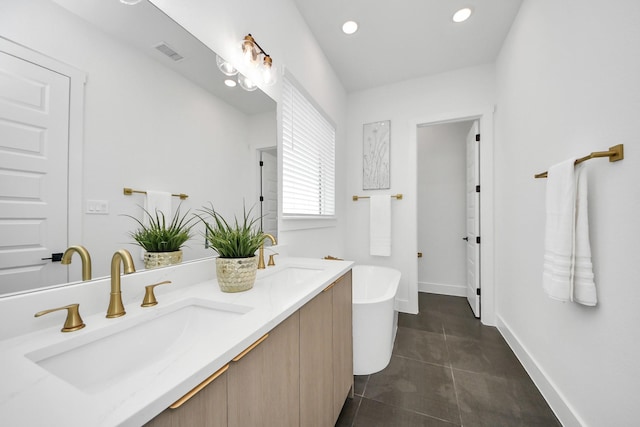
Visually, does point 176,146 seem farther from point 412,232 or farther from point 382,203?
point 412,232

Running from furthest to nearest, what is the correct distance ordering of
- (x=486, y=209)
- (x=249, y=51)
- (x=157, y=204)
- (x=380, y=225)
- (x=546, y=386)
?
(x=380, y=225)
(x=486, y=209)
(x=546, y=386)
(x=249, y=51)
(x=157, y=204)

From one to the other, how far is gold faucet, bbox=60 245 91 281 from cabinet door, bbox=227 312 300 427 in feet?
1.70

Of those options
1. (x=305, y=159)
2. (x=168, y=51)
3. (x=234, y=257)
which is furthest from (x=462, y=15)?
(x=234, y=257)

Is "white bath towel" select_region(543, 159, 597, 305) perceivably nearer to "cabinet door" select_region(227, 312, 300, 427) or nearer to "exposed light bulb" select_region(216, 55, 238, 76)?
"cabinet door" select_region(227, 312, 300, 427)

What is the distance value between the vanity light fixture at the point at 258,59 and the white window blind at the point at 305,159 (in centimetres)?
23

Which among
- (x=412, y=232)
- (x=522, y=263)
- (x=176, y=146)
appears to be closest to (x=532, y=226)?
(x=522, y=263)

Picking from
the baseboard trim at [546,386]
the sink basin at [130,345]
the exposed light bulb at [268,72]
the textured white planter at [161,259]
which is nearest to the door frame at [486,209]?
the baseboard trim at [546,386]

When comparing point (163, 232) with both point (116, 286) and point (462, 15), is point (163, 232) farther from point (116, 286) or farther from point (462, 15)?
point (462, 15)

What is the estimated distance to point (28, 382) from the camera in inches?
15.9

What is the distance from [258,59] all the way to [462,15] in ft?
5.87

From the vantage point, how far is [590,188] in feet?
3.74

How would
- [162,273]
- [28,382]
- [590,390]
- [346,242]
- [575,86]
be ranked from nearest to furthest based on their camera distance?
[28,382]
[162,273]
[590,390]
[575,86]
[346,242]

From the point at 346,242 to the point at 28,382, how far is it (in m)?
2.92

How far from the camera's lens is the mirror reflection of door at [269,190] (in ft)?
5.02
